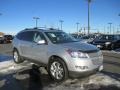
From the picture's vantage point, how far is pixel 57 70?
25.3 ft

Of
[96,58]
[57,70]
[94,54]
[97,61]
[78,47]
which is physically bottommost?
[57,70]

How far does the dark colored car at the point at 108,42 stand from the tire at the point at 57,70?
12.9 metres

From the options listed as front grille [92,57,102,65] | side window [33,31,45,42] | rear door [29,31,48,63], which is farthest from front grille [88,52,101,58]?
side window [33,31,45,42]

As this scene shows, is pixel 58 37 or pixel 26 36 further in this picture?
pixel 26 36

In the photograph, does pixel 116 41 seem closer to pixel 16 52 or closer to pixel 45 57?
pixel 16 52

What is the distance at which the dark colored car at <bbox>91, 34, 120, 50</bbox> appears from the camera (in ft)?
67.7

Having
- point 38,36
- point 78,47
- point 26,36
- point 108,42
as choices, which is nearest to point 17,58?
point 26,36

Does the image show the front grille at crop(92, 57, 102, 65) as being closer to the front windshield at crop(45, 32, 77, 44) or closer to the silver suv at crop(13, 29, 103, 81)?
the silver suv at crop(13, 29, 103, 81)

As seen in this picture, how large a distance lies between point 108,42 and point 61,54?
559 inches

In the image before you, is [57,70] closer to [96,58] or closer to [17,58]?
[96,58]

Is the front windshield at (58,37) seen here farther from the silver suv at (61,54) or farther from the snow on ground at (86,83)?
the snow on ground at (86,83)

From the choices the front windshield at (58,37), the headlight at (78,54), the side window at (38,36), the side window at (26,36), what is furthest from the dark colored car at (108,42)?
the headlight at (78,54)

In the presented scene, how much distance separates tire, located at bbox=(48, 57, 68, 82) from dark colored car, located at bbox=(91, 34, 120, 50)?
42.4 feet

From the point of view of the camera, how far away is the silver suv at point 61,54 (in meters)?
7.21
